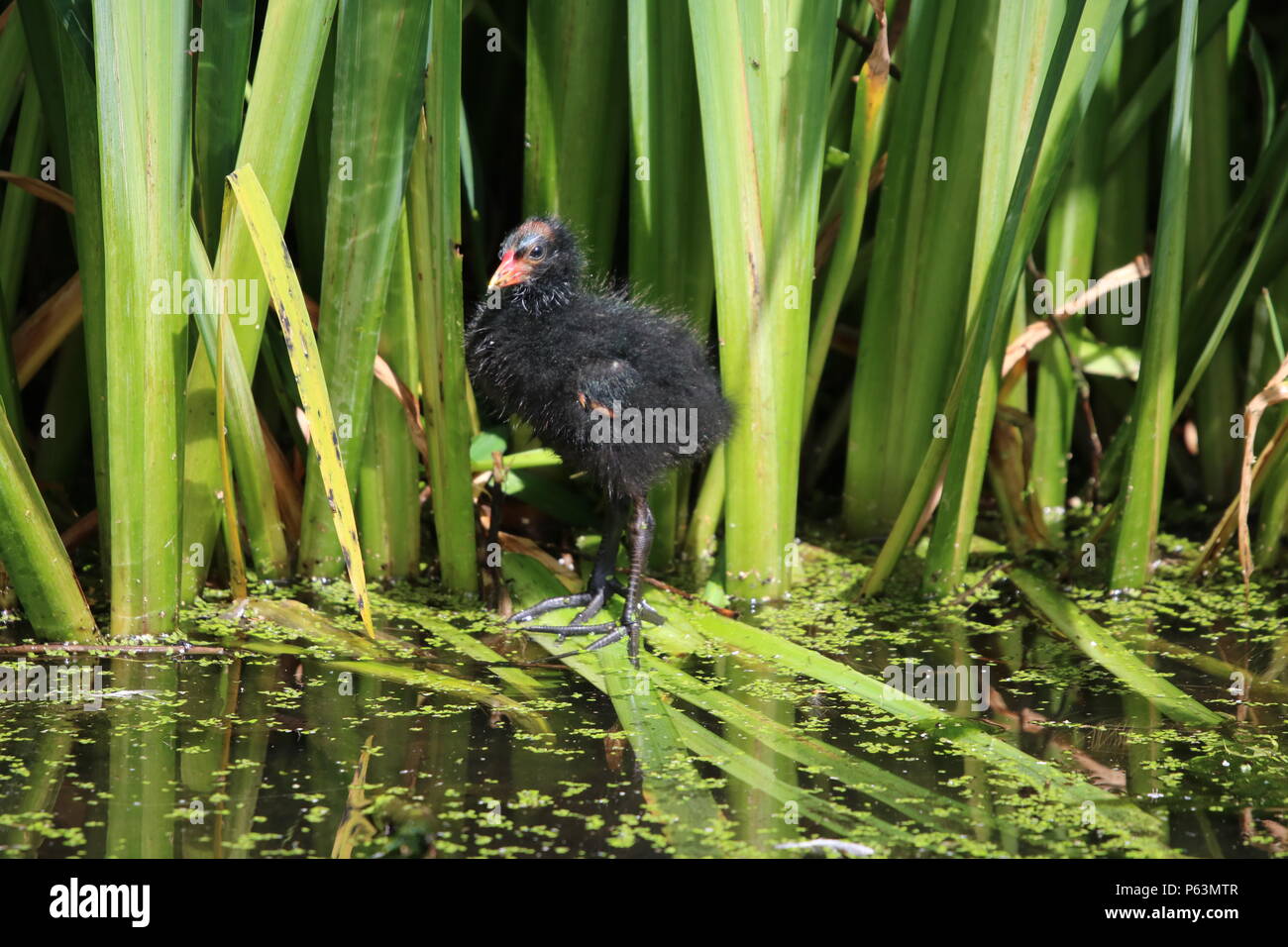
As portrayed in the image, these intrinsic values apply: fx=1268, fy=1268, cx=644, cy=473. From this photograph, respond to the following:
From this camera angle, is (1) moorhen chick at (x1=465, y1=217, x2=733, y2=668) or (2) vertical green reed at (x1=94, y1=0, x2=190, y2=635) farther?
(1) moorhen chick at (x1=465, y1=217, x2=733, y2=668)

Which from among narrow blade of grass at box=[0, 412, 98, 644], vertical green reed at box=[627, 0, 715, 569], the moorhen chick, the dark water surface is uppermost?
vertical green reed at box=[627, 0, 715, 569]

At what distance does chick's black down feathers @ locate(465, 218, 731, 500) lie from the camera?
3.13m

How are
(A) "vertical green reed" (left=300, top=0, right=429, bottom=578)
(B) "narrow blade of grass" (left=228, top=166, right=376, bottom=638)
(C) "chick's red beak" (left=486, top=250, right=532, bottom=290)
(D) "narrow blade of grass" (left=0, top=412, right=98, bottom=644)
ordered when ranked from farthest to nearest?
(C) "chick's red beak" (left=486, top=250, right=532, bottom=290) < (A) "vertical green reed" (left=300, top=0, right=429, bottom=578) < (D) "narrow blade of grass" (left=0, top=412, right=98, bottom=644) < (B) "narrow blade of grass" (left=228, top=166, right=376, bottom=638)

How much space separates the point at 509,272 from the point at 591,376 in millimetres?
328

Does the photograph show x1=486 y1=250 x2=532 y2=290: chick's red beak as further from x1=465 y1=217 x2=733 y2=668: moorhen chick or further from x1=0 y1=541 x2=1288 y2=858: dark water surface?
x1=0 y1=541 x2=1288 y2=858: dark water surface

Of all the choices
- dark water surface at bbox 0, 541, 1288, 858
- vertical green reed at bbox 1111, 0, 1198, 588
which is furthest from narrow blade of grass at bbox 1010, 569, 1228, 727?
vertical green reed at bbox 1111, 0, 1198, 588

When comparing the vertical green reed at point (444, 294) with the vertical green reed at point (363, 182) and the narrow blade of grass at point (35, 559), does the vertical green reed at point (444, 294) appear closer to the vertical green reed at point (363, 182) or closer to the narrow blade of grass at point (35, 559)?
the vertical green reed at point (363, 182)

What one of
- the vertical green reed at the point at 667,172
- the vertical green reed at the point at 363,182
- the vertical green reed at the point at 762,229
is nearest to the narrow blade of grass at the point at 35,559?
the vertical green reed at the point at 363,182

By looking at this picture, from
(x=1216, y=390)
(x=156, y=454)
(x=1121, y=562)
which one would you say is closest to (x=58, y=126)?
(x=156, y=454)

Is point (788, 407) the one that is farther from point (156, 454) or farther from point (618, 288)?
point (156, 454)

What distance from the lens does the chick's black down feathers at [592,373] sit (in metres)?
3.13

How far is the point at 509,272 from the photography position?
3123mm

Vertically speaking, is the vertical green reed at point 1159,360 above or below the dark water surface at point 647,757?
above

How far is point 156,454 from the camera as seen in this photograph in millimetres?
2814
